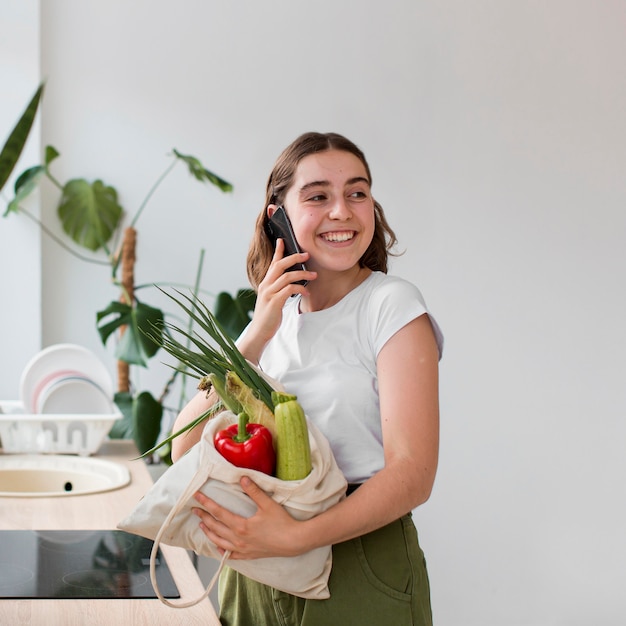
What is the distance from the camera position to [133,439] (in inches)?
109

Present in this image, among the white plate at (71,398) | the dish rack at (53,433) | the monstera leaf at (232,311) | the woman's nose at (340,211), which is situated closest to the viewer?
the woman's nose at (340,211)

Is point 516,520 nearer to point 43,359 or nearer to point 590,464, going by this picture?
point 590,464

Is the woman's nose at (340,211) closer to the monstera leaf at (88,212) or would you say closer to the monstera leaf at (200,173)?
the monstera leaf at (200,173)

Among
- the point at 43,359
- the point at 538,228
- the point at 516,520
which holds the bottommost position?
the point at 516,520

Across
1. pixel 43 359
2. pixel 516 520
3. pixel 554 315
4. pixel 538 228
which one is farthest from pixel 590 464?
pixel 43 359

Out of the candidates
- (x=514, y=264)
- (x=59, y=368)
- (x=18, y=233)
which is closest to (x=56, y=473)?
(x=59, y=368)

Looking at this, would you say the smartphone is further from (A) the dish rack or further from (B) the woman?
(A) the dish rack

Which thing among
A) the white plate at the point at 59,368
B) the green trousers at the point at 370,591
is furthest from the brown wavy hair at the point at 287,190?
the white plate at the point at 59,368

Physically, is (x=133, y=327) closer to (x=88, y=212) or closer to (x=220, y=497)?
(x=88, y=212)

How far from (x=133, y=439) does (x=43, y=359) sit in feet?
1.34

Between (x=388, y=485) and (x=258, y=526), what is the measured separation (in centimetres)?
17

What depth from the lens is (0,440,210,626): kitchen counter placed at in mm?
1201

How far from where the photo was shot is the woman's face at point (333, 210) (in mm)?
1277

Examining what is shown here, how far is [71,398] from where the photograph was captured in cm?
253
